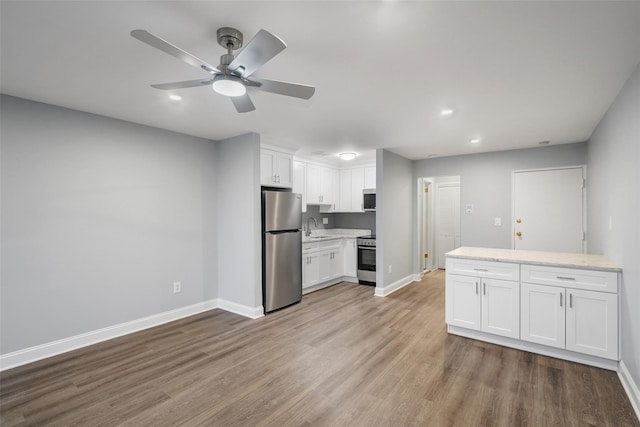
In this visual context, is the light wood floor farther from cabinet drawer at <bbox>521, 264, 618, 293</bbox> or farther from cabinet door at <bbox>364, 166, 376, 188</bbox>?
cabinet door at <bbox>364, 166, 376, 188</bbox>

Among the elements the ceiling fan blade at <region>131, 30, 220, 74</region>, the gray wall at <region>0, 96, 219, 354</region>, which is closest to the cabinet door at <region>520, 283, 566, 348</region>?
the ceiling fan blade at <region>131, 30, 220, 74</region>

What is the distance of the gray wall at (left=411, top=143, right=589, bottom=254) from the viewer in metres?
4.62

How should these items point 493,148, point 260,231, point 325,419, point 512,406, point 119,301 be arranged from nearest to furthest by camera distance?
point 325,419, point 512,406, point 119,301, point 260,231, point 493,148

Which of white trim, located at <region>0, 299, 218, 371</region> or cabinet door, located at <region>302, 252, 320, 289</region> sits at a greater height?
cabinet door, located at <region>302, 252, 320, 289</region>

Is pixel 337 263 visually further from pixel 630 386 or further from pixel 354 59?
pixel 354 59

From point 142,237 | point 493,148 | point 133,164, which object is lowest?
point 142,237

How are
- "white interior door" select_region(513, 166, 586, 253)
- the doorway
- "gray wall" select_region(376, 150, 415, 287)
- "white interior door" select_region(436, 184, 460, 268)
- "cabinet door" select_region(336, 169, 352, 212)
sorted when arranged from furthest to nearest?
"white interior door" select_region(436, 184, 460, 268), the doorway, "cabinet door" select_region(336, 169, 352, 212), "gray wall" select_region(376, 150, 415, 287), "white interior door" select_region(513, 166, 586, 253)

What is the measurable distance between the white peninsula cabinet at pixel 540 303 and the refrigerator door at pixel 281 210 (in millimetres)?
2183

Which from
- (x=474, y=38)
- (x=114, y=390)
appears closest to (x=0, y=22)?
(x=114, y=390)

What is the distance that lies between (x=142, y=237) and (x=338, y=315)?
105 inches

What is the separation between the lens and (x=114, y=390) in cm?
233

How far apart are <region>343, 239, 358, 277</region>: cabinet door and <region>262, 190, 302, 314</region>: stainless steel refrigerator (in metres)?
1.56

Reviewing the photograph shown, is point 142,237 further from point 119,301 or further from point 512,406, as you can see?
point 512,406

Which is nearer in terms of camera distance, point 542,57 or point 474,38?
point 474,38
